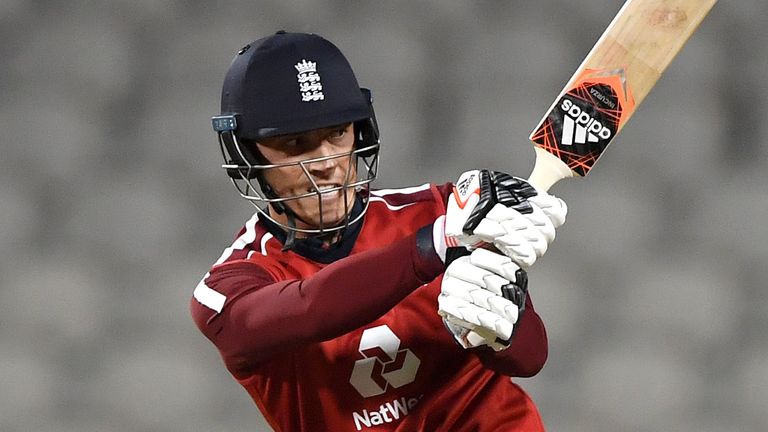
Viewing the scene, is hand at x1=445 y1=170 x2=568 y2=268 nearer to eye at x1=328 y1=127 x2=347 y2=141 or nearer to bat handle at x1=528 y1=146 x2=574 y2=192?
bat handle at x1=528 y1=146 x2=574 y2=192

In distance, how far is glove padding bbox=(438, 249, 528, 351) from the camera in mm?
Answer: 1404

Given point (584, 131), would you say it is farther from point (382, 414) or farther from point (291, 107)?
point (382, 414)

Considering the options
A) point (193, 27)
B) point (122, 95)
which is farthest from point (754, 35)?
point (122, 95)

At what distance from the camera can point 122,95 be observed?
3.08m

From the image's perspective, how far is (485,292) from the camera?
141cm

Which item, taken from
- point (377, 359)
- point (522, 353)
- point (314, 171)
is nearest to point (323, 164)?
point (314, 171)

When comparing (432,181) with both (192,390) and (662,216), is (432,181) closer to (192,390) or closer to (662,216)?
(662,216)

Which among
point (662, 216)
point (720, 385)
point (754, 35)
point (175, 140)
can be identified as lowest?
point (175, 140)

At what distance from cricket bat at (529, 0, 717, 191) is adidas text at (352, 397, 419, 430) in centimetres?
45

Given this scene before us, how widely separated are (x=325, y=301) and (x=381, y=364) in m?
0.38

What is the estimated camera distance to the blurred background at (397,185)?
3.00 metres

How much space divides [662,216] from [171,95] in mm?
1343

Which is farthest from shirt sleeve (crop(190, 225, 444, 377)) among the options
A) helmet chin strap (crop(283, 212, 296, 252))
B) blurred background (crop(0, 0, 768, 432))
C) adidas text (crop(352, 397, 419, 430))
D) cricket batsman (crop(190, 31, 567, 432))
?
blurred background (crop(0, 0, 768, 432))

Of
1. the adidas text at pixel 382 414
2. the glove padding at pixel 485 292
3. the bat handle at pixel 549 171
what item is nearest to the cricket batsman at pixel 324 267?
the adidas text at pixel 382 414
